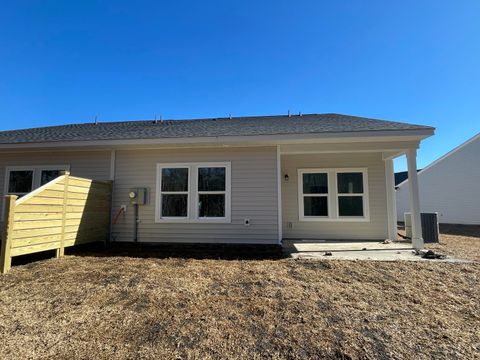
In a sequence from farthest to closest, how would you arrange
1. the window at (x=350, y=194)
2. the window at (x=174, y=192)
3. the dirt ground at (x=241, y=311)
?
the window at (x=350, y=194), the window at (x=174, y=192), the dirt ground at (x=241, y=311)

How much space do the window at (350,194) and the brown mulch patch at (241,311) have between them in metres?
3.50

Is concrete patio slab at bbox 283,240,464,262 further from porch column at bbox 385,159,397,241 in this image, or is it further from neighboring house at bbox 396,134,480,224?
neighboring house at bbox 396,134,480,224

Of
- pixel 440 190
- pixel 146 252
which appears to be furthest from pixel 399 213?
pixel 146 252

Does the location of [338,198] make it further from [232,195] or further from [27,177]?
[27,177]

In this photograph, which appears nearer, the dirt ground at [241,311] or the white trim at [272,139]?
the dirt ground at [241,311]

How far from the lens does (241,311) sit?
10.0 feet

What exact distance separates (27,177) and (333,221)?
971 centimetres

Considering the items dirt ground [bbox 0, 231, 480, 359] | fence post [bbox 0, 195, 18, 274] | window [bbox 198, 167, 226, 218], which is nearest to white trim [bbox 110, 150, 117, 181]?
window [bbox 198, 167, 226, 218]

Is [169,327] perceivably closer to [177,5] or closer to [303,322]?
[303,322]

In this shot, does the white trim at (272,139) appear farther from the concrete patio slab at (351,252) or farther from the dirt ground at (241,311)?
the dirt ground at (241,311)

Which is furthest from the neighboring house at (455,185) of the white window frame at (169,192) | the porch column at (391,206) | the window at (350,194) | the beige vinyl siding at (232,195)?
the white window frame at (169,192)

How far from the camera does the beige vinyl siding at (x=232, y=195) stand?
22.8ft

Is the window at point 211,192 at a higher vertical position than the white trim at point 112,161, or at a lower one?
lower

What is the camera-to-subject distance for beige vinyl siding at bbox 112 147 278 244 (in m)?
6.96
